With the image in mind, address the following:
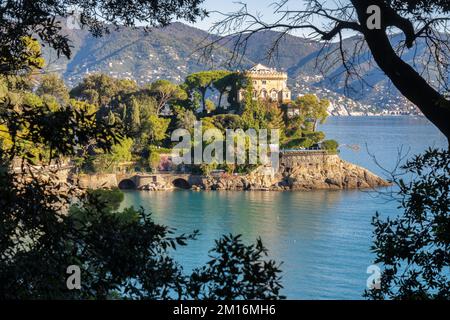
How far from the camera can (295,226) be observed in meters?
26.1

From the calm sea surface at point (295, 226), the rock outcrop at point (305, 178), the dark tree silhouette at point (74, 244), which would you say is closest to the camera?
the dark tree silhouette at point (74, 244)

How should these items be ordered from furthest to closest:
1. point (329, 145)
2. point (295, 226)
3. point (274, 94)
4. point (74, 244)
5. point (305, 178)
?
point (274, 94)
point (329, 145)
point (305, 178)
point (295, 226)
point (74, 244)

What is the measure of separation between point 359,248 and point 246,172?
15585 millimetres

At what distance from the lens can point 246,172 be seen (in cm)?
3691

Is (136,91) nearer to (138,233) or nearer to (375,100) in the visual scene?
(138,233)

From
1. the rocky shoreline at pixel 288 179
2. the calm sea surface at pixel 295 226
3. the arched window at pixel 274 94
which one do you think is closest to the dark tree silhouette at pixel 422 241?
the calm sea surface at pixel 295 226

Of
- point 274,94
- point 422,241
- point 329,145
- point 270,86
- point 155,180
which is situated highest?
point 270,86

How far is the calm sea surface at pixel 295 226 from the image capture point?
17.9 metres

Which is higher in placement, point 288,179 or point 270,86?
point 270,86

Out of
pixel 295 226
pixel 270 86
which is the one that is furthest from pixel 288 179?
pixel 295 226

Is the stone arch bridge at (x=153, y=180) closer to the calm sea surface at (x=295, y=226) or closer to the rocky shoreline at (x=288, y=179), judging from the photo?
the rocky shoreline at (x=288, y=179)

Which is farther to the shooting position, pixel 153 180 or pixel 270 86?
pixel 270 86

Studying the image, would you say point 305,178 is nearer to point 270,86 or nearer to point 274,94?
→ point 274,94

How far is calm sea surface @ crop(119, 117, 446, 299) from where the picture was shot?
58.6 feet
